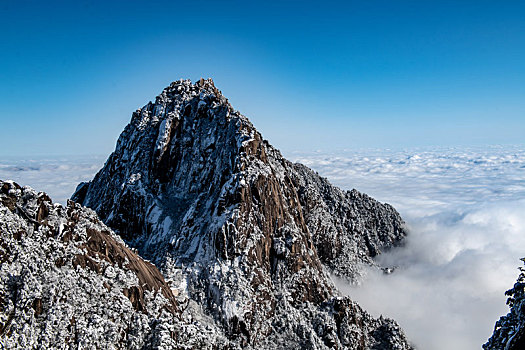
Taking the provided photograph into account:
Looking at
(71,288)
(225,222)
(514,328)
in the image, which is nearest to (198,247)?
(225,222)

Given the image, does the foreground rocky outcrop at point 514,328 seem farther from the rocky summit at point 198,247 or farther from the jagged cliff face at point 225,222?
the jagged cliff face at point 225,222

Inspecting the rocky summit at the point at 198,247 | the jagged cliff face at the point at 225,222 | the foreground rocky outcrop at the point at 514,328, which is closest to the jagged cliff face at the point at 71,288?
the rocky summit at the point at 198,247

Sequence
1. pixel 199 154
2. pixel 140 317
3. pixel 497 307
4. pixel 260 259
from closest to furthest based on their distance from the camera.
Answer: pixel 140 317
pixel 260 259
pixel 199 154
pixel 497 307

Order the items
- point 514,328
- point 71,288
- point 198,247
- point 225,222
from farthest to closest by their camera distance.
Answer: point 198,247, point 225,222, point 71,288, point 514,328

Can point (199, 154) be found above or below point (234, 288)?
above

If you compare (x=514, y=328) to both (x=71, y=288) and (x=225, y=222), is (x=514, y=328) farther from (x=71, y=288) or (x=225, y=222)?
(x=225, y=222)

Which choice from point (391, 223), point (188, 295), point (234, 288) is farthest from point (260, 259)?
point (391, 223)

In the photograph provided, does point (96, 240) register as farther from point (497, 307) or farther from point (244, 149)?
point (497, 307)

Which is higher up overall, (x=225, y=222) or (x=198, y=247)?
(x=225, y=222)

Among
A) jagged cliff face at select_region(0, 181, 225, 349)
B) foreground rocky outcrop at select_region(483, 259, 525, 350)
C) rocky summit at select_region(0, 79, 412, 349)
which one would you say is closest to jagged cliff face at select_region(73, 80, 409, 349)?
rocky summit at select_region(0, 79, 412, 349)
